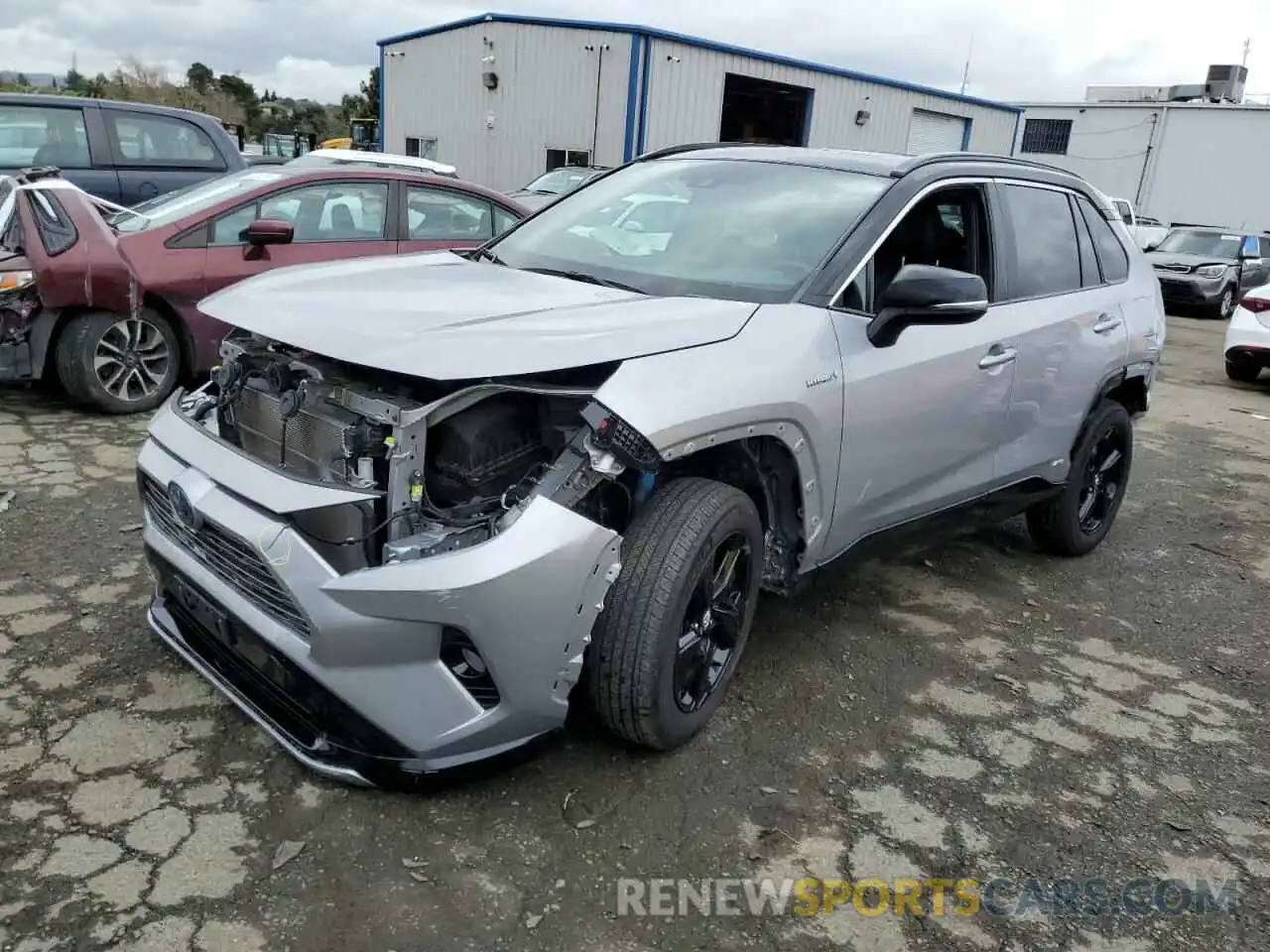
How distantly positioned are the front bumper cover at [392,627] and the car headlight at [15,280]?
348 cm

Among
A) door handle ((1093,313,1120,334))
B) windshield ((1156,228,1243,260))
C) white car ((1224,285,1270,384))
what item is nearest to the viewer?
door handle ((1093,313,1120,334))

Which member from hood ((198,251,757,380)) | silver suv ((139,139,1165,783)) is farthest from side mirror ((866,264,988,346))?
hood ((198,251,757,380))

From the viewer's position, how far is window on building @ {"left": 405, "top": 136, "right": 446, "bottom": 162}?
68.2 ft

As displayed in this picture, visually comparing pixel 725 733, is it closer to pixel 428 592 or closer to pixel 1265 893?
pixel 428 592

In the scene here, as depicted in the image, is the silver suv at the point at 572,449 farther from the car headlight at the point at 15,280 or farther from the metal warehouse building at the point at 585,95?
the metal warehouse building at the point at 585,95

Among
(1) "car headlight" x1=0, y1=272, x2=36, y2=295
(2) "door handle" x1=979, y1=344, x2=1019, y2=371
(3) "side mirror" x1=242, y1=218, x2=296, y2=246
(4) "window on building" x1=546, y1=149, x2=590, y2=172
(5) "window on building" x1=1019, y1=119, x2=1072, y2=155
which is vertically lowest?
(1) "car headlight" x1=0, y1=272, x2=36, y2=295

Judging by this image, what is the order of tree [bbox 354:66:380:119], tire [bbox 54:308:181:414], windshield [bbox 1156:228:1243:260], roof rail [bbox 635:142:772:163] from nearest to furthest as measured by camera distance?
roof rail [bbox 635:142:772:163]
tire [bbox 54:308:181:414]
windshield [bbox 1156:228:1243:260]
tree [bbox 354:66:380:119]

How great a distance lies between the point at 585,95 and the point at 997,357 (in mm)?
15771

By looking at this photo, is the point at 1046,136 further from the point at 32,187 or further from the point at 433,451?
the point at 433,451

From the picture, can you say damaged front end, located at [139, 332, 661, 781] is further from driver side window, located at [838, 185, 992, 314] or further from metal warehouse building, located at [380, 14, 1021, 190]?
metal warehouse building, located at [380, 14, 1021, 190]

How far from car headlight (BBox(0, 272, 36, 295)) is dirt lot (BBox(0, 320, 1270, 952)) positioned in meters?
1.69

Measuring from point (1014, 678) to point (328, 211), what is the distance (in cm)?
484

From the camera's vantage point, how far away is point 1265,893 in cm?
254

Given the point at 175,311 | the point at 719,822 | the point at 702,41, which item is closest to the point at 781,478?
the point at 719,822
